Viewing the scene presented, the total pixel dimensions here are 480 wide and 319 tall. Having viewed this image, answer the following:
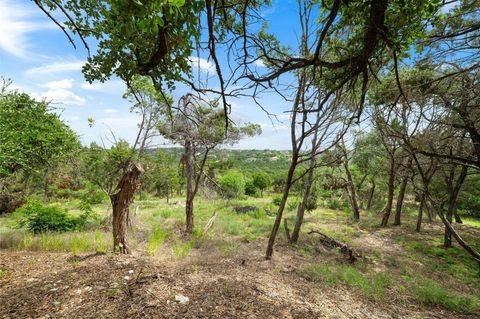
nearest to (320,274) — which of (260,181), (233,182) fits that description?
(233,182)

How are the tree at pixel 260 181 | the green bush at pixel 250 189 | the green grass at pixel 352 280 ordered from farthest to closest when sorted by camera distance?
the tree at pixel 260 181
the green bush at pixel 250 189
the green grass at pixel 352 280

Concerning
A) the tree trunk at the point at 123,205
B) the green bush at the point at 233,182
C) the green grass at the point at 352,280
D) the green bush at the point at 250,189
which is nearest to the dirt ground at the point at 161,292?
the green grass at the point at 352,280

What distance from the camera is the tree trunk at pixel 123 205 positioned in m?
4.22

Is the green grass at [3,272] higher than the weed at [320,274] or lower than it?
higher

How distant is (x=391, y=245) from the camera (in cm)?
829

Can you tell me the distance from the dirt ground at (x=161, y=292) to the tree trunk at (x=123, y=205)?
1.19 ft

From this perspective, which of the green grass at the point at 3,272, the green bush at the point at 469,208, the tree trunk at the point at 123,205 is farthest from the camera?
the green bush at the point at 469,208

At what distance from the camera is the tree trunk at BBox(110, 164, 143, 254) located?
4.22 m

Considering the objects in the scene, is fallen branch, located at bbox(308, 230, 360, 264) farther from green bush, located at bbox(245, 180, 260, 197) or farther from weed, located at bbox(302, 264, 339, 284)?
green bush, located at bbox(245, 180, 260, 197)

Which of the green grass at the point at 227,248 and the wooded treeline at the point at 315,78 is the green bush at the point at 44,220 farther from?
the green grass at the point at 227,248

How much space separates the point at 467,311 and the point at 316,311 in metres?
2.85

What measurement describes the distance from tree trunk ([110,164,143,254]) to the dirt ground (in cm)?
36

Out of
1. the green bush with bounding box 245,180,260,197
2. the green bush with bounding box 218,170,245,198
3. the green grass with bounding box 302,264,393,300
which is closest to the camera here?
the green grass with bounding box 302,264,393,300

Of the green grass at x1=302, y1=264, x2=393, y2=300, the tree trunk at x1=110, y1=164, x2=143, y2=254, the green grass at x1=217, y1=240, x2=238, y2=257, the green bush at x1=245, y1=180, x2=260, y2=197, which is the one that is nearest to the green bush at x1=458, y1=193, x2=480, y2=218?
the green grass at x1=302, y1=264, x2=393, y2=300
